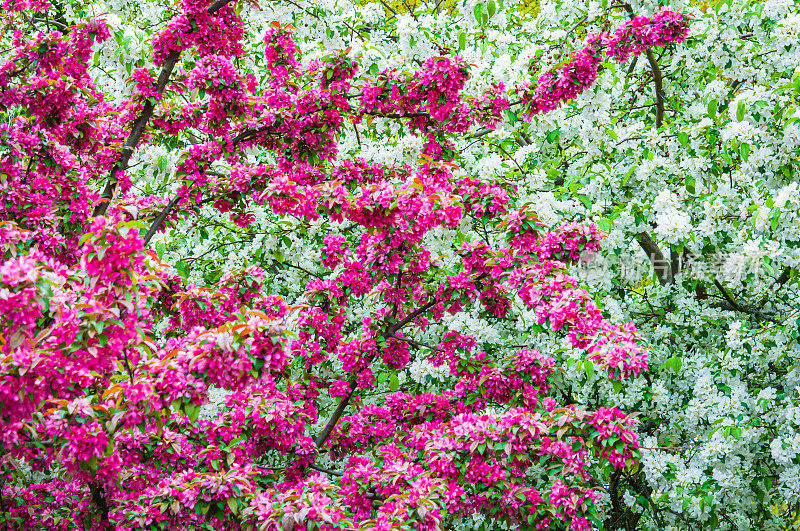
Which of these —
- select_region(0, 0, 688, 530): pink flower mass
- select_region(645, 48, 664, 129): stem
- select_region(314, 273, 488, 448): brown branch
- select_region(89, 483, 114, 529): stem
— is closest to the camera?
select_region(0, 0, 688, 530): pink flower mass

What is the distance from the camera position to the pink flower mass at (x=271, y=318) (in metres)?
2.66

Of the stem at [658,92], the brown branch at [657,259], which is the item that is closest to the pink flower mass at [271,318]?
the brown branch at [657,259]

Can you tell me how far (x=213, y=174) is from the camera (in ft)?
15.0

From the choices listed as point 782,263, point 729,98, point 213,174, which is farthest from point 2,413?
point 729,98

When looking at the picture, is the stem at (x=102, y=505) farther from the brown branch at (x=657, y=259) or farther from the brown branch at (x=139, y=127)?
the brown branch at (x=657, y=259)

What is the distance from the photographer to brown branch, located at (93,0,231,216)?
419 centimetres

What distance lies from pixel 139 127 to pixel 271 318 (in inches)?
86.6

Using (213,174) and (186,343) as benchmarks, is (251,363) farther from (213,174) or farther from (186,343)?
(213,174)

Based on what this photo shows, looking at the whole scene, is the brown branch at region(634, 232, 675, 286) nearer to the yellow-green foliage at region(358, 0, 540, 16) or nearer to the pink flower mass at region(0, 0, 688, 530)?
the pink flower mass at region(0, 0, 688, 530)

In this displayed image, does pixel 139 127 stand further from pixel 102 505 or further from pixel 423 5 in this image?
pixel 423 5

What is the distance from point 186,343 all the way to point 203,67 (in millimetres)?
2184

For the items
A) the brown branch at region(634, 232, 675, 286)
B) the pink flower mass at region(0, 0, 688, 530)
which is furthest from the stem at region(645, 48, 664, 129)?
the pink flower mass at region(0, 0, 688, 530)

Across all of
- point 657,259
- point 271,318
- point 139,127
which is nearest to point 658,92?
point 657,259

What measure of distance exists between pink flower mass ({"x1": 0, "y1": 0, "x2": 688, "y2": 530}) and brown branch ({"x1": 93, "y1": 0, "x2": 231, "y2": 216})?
26 millimetres
